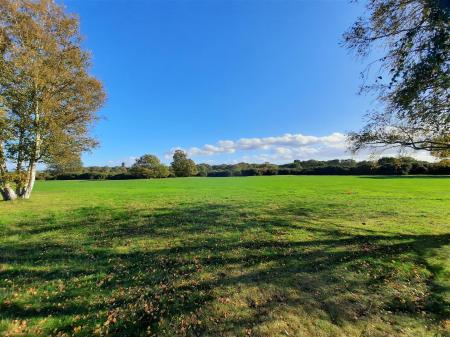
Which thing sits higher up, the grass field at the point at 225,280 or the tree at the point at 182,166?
the tree at the point at 182,166

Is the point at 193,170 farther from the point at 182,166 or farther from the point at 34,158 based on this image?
the point at 34,158

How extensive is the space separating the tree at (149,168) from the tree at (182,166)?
24.3 ft

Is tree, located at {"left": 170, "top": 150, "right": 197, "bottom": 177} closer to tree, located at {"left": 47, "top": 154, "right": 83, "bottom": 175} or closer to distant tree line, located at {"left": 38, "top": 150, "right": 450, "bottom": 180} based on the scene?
distant tree line, located at {"left": 38, "top": 150, "right": 450, "bottom": 180}

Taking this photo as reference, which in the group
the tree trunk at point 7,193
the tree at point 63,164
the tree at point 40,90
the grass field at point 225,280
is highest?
the tree at point 40,90

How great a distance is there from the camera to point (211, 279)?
253 inches

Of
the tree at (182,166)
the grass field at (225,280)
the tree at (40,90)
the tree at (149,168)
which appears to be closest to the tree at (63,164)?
the tree at (40,90)

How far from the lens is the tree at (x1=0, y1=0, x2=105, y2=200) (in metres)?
19.6

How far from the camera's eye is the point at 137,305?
524cm

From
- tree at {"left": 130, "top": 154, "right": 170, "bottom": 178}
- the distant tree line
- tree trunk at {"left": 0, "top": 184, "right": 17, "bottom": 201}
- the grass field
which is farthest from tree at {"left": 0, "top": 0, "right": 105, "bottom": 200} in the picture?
tree at {"left": 130, "top": 154, "right": 170, "bottom": 178}

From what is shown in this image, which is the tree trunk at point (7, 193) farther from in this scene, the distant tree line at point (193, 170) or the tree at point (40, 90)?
the distant tree line at point (193, 170)

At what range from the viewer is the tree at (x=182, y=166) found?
11956 centimetres

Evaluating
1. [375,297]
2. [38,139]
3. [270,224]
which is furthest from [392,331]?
[38,139]

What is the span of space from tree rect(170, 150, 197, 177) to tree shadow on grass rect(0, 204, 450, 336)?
10919cm

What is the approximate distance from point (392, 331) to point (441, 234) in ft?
27.4
